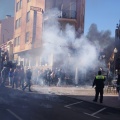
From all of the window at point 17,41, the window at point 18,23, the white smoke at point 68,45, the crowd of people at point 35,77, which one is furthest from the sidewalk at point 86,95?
the window at point 17,41

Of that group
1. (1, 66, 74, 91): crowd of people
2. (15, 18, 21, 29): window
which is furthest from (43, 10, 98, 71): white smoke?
(15, 18, 21, 29): window

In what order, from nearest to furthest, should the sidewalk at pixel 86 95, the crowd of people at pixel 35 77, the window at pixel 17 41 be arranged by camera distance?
the sidewalk at pixel 86 95 → the crowd of people at pixel 35 77 → the window at pixel 17 41

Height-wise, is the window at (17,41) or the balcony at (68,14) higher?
the balcony at (68,14)

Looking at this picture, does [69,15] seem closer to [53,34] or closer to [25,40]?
[53,34]

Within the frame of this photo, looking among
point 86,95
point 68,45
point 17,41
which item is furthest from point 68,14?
point 17,41

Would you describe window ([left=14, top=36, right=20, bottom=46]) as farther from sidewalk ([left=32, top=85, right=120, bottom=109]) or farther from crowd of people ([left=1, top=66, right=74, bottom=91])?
sidewalk ([left=32, top=85, right=120, bottom=109])

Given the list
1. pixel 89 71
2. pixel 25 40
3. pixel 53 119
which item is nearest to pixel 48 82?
pixel 89 71

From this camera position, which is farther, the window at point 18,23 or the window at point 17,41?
the window at point 17,41

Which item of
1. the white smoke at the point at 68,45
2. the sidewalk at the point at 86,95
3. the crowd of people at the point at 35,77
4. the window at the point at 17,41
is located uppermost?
the window at the point at 17,41

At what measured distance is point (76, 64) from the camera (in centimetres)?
2552

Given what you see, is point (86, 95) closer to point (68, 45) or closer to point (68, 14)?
point (68, 45)

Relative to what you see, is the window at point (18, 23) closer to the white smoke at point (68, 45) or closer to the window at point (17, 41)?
the window at point (17, 41)

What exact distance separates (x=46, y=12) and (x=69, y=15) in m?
2.14

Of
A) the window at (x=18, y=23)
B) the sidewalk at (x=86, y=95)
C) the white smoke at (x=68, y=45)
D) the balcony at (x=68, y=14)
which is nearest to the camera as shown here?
the sidewalk at (x=86, y=95)
